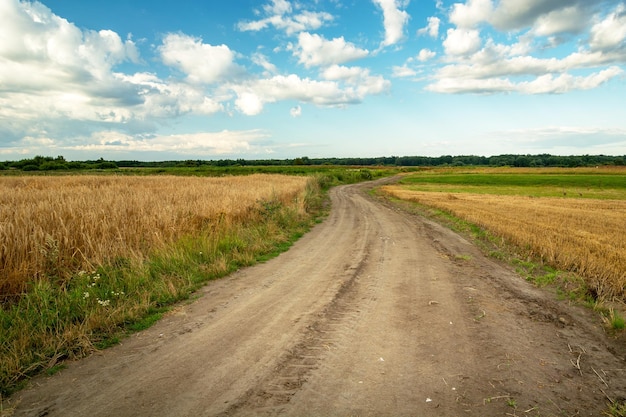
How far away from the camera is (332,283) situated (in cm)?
769

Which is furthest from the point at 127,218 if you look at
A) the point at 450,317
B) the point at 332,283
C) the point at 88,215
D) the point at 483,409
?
the point at 483,409

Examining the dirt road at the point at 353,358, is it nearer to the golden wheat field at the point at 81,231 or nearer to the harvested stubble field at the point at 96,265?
the harvested stubble field at the point at 96,265

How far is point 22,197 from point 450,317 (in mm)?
14414

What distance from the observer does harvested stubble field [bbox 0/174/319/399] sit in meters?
4.80

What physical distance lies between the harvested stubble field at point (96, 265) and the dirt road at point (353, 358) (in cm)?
51

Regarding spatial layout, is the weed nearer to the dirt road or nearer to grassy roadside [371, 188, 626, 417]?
grassy roadside [371, 188, 626, 417]

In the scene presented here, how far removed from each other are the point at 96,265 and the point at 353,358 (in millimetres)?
6340

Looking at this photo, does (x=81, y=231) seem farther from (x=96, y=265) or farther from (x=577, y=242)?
(x=577, y=242)

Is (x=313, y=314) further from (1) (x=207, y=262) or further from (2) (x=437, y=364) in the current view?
(1) (x=207, y=262)

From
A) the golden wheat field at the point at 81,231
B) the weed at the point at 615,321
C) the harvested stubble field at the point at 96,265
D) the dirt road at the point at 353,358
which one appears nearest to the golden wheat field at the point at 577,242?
Answer: the weed at the point at 615,321

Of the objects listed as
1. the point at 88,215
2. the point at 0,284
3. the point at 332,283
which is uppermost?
the point at 88,215

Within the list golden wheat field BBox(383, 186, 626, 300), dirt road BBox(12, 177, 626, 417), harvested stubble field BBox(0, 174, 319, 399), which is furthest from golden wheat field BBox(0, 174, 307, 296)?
golden wheat field BBox(383, 186, 626, 300)

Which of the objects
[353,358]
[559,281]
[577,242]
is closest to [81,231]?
[353,358]

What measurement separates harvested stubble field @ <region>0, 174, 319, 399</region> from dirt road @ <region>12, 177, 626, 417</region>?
1.69ft
